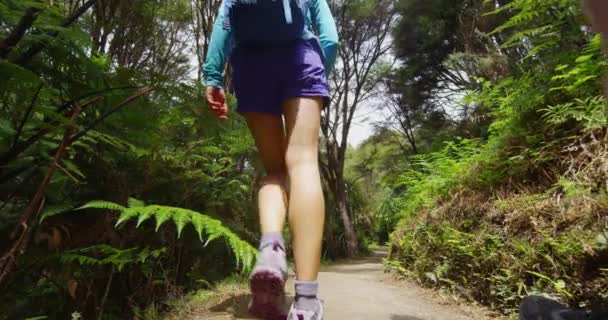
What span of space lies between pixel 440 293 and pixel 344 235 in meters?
8.82

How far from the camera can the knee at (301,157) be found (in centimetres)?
139

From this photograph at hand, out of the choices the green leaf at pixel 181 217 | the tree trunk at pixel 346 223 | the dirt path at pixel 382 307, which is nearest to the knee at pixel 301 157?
the green leaf at pixel 181 217

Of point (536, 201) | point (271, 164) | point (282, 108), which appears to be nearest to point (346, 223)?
point (536, 201)

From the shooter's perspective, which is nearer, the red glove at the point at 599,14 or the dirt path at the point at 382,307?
the red glove at the point at 599,14

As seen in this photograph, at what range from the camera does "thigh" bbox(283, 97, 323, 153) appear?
140cm

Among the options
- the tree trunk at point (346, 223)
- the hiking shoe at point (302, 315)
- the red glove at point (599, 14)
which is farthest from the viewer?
the tree trunk at point (346, 223)

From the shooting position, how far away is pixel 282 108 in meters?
1.48

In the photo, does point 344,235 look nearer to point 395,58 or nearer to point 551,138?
point 395,58

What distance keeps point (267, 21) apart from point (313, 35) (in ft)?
0.58

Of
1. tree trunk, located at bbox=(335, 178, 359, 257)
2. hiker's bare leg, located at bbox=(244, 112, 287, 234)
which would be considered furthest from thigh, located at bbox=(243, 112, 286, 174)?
tree trunk, located at bbox=(335, 178, 359, 257)

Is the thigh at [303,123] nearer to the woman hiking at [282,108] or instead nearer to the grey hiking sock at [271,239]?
the woman hiking at [282,108]

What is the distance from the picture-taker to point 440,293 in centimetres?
319

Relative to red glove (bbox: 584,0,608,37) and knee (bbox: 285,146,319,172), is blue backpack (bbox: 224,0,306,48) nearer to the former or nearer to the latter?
knee (bbox: 285,146,319,172)

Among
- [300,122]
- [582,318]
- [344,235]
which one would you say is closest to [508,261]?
[582,318]
